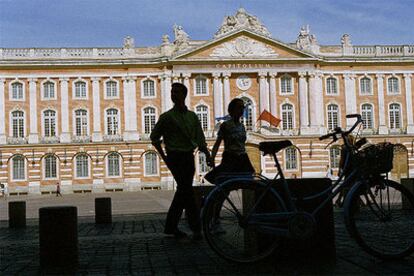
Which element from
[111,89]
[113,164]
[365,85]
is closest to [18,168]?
[113,164]

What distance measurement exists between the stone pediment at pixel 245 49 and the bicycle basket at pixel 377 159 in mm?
37290

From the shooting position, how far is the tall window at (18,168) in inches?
1651

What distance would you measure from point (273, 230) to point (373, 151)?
1.36 meters

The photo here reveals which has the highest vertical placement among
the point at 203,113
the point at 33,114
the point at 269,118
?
the point at 33,114

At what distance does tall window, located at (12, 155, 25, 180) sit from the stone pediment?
1418cm

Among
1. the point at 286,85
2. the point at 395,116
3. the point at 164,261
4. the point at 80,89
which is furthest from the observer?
the point at 395,116

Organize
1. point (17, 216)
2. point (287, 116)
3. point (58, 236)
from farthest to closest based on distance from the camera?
point (287, 116)
point (17, 216)
point (58, 236)

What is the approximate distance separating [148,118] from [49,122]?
723cm

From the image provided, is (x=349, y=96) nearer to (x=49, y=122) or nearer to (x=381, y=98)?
(x=381, y=98)

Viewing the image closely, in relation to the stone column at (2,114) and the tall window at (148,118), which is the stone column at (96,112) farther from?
the stone column at (2,114)

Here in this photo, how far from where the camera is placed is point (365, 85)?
149ft

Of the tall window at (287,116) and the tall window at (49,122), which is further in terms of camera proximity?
the tall window at (287,116)

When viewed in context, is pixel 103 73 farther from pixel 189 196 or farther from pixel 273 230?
pixel 273 230

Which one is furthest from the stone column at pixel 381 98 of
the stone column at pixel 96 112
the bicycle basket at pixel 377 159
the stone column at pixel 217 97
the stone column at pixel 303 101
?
the bicycle basket at pixel 377 159
